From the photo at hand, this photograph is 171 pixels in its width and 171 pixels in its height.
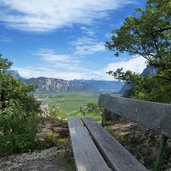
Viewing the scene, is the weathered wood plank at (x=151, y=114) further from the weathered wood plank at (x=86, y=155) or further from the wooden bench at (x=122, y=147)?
the weathered wood plank at (x=86, y=155)

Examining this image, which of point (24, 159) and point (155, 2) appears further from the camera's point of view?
point (155, 2)

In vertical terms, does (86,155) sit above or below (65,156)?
above

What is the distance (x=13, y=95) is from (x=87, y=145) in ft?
60.3

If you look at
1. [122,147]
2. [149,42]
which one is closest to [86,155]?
[122,147]

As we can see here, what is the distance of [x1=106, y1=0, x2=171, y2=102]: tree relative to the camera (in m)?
20.0

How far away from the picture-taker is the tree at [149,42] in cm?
2003

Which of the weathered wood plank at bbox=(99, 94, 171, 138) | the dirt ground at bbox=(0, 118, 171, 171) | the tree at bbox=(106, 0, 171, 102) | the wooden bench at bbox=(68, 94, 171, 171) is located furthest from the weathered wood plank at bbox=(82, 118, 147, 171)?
the tree at bbox=(106, 0, 171, 102)

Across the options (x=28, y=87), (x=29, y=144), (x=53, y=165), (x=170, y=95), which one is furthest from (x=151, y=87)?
(x=53, y=165)

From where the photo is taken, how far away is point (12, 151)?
9516 mm

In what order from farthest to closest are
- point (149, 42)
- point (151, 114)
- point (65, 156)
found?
point (149, 42)
point (65, 156)
point (151, 114)

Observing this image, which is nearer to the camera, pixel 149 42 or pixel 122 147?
pixel 122 147

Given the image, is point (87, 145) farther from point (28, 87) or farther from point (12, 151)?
point (28, 87)

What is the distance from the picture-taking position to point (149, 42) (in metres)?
21.7

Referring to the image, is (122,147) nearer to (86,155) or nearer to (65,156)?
(86,155)
